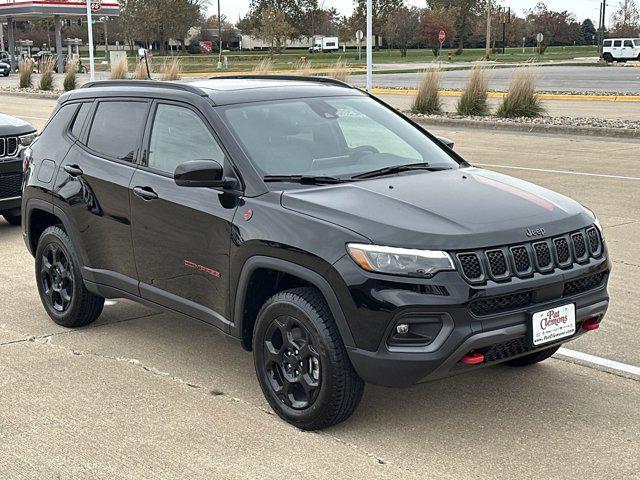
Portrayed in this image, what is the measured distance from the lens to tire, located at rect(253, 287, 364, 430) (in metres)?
4.36

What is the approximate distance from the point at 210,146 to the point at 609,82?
33.4m

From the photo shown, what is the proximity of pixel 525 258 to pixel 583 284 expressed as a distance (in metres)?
0.50

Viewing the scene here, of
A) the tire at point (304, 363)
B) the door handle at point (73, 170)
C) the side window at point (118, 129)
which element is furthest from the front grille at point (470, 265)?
the door handle at point (73, 170)

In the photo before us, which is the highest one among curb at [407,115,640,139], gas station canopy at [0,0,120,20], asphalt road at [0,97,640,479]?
gas station canopy at [0,0,120,20]

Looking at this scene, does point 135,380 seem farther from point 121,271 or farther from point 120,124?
point 120,124

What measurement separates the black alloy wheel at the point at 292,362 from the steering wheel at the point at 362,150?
120 cm

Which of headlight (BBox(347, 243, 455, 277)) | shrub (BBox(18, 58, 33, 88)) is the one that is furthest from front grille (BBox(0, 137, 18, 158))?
shrub (BBox(18, 58, 33, 88))

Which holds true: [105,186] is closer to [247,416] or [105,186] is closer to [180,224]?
[180,224]

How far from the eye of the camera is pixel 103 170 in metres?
5.89

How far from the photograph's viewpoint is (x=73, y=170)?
6.13 metres

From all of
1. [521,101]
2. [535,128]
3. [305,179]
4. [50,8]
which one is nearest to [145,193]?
[305,179]

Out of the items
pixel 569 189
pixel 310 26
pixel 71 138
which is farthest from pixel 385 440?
pixel 310 26

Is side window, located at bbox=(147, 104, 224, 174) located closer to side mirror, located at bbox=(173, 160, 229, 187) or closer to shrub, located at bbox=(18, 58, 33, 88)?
side mirror, located at bbox=(173, 160, 229, 187)

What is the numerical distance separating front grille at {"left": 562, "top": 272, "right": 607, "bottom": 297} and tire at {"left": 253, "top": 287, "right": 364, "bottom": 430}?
1108 millimetres
